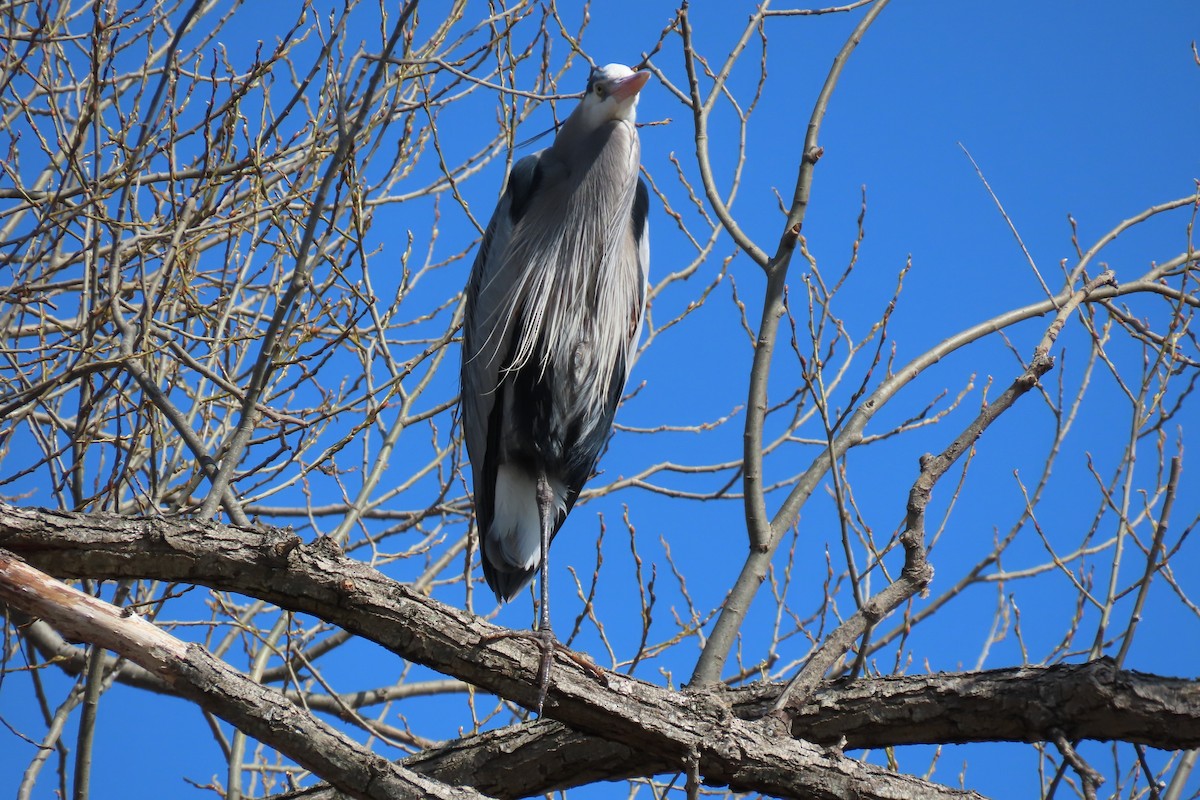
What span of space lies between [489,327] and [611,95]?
856 mm

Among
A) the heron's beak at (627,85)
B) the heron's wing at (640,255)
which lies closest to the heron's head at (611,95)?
the heron's beak at (627,85)

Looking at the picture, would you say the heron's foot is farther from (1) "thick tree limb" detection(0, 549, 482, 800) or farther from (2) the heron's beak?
(2) the heron's beak

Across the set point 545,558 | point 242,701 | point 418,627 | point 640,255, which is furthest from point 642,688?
point 640,255

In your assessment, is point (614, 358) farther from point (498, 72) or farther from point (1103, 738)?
point (1103, 738)

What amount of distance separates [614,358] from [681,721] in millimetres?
1760

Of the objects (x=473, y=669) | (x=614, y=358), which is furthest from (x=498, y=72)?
(x=473, y=669)

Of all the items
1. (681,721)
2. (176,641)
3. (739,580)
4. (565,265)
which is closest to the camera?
(176,641)

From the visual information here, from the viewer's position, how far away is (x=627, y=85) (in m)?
3.61

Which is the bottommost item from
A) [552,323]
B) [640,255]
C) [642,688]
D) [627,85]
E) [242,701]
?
[242,701]

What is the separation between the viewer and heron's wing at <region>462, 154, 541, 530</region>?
11.9ft

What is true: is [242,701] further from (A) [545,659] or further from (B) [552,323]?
(B) [552,323]

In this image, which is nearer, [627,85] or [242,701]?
[242,701]

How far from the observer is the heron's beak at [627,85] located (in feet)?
11.8

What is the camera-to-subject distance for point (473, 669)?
2287mm
